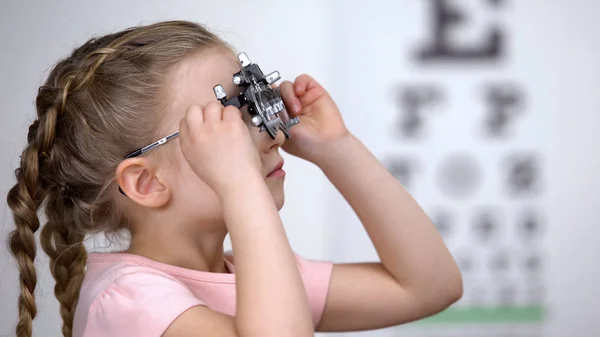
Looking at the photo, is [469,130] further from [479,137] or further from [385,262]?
[385,262]

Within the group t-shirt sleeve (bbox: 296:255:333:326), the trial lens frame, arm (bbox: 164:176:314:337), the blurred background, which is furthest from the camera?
the blurred background

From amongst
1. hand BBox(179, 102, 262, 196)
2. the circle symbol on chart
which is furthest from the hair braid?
the circle symbol on chart

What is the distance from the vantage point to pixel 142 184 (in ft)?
3.65

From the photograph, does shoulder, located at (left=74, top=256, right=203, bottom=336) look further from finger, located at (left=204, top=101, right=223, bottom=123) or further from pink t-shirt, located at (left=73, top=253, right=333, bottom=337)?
finger, located at (left=204, top=101, right=223, bottom=123)

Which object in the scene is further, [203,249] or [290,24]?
[290,24]

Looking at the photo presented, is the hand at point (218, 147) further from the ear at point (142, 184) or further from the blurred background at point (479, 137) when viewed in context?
the blurred background at point (479, 137)

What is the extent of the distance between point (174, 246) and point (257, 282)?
0.26m

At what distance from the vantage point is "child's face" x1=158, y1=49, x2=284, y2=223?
1108 mm

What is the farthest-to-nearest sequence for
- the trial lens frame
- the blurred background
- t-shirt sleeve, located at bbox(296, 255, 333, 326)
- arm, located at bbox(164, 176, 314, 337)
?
1. the blurred background
2. t-shirt sleeve, located at bbox(296, 255, 333, 326)
3. the trial lens frame
4. arm, located at bbox(164, 176, 314, 337)

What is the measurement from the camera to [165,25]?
1186 millimetres

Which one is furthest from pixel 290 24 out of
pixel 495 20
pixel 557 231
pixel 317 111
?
pixel 557 231

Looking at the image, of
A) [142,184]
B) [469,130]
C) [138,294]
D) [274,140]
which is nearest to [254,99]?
[274,140]

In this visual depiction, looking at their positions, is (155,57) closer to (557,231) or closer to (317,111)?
(317,111)

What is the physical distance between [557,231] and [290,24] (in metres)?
1.03
